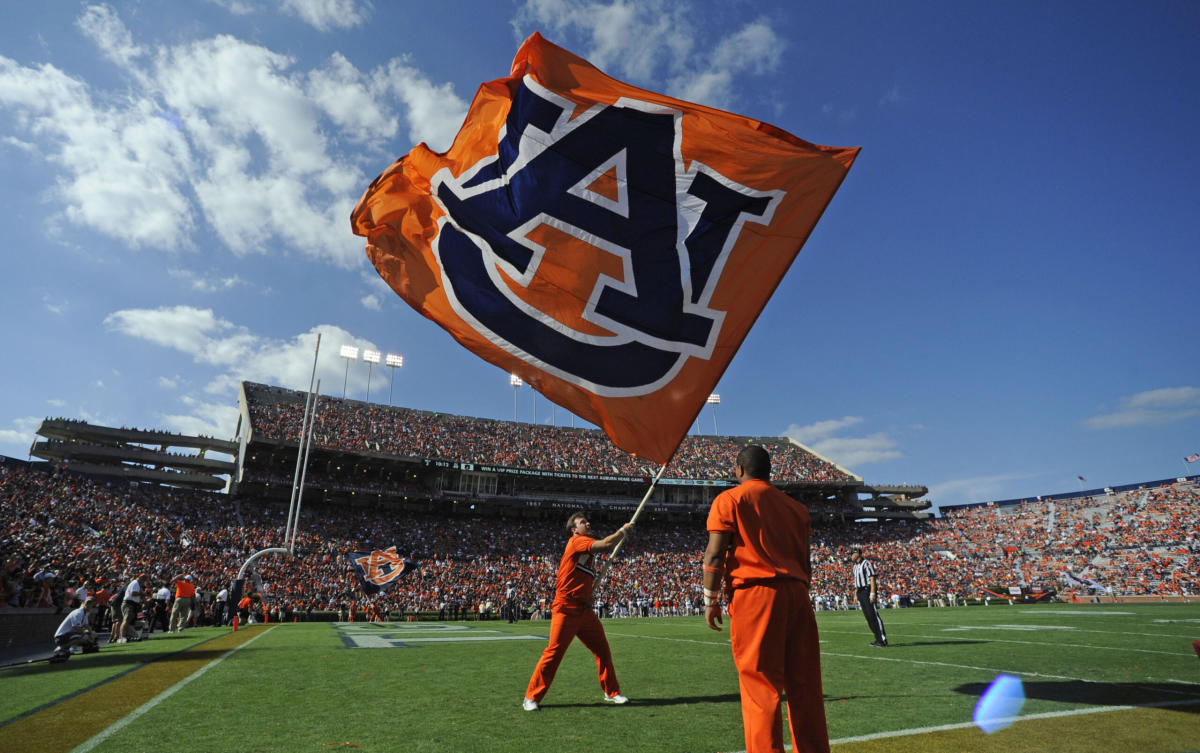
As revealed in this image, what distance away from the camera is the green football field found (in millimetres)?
4043

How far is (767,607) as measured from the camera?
312 centimetres

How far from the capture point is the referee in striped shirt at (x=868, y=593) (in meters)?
10.1

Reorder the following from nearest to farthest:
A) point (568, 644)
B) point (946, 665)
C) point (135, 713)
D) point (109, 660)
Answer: point (135, 713) < point (568, 644) < point (946, 665) < point (109, 660)

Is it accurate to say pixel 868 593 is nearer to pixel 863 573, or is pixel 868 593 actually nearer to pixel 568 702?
pixel 863 573

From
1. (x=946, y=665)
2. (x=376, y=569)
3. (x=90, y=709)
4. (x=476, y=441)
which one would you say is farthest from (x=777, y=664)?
(x=476, y=441)

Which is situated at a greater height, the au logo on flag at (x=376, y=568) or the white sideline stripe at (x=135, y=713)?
the au logo on flag at (x=376, y=568)

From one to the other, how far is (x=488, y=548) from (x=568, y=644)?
40.2 metres

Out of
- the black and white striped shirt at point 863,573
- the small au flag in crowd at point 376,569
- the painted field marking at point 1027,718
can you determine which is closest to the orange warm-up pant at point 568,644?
the painted field marking at point 1027,718

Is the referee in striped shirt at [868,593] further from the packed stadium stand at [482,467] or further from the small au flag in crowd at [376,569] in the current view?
the packed stadium stand at [482,467]

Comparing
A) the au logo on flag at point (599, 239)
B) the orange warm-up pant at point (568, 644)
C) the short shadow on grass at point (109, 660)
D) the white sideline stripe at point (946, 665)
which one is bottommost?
the short shadow on grass at point (109, 660)

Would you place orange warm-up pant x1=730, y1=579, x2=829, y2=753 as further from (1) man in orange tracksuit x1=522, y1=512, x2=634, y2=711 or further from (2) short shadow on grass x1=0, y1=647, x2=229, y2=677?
(2) short shadow on grass x1=0, y1=647, x2=229, y2=677

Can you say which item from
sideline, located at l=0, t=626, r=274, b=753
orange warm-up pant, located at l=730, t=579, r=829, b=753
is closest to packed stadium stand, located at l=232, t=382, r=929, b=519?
sideline, located at l=0, t=626, r=274, b=753

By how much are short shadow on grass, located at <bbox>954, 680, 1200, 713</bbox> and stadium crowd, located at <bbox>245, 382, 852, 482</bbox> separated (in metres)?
43.9

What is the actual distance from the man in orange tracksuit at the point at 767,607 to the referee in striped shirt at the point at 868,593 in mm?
7915
